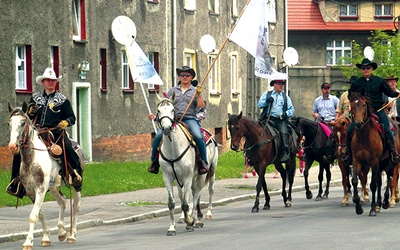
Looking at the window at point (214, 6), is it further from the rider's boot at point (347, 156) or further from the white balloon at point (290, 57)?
the rider's boot at point (347, 156)

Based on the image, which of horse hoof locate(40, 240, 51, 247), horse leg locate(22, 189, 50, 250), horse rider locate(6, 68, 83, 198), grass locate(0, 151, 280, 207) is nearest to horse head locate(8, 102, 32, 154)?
horse leg locate(22, 189, 50, 250)

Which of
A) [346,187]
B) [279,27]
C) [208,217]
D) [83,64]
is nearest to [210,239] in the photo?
[208,217]

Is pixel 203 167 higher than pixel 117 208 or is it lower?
higher

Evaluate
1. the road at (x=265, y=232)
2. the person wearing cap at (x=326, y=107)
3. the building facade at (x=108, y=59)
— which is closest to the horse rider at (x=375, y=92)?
the road at (x=265, y=232)

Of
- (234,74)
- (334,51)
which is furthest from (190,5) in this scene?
(334,51)

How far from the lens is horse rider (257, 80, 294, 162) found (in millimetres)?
23531

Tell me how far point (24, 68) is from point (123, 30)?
2940 mm

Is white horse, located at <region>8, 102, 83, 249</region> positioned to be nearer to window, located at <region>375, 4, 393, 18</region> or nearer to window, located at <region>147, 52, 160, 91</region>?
window, located at <region>147, 52, 160, 91</region>

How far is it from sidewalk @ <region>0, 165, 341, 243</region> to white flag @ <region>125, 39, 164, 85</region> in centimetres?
340

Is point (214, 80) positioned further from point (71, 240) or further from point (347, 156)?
point (71, 240)

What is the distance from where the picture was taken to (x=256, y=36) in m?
23.3

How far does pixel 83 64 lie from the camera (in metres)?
37.9

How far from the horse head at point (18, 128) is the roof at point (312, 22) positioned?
60513 millimetres

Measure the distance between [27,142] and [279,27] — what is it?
148 ft
